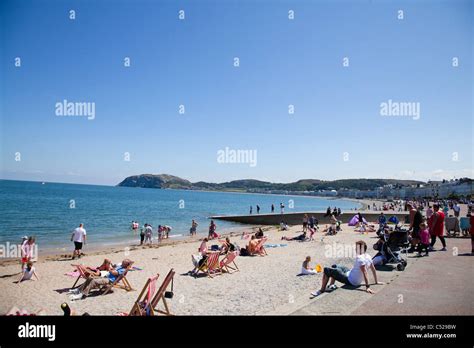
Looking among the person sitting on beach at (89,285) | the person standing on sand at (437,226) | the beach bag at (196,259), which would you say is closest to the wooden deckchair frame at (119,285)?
the person sitting on beach at (89,285)

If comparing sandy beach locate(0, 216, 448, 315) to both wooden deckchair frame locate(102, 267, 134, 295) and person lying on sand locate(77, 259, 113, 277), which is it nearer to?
wooden deckchair frame locate(102, 267, 134, 295)

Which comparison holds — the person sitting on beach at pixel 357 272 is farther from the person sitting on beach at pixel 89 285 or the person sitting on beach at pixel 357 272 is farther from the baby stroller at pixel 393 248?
the person sitting on beach at pixel 89 285

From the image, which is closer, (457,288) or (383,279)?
(457,288)

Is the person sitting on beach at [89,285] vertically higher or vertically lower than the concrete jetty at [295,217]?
higher

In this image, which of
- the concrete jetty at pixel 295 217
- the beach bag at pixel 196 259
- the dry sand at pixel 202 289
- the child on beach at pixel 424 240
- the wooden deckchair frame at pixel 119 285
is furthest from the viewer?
the concrete jetty at pixel 295 217

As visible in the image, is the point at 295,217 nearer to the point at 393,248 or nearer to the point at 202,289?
the point at 393,248

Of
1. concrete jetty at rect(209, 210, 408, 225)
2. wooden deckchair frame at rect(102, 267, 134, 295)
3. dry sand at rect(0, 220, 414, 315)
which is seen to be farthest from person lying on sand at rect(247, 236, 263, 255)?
concrete jetty at rect(209, 210, 408, 225)

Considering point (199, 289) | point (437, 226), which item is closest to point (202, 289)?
point (199, 289)

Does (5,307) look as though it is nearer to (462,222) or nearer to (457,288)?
(457,288)

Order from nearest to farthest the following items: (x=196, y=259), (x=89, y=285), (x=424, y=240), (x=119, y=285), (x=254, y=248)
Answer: (x=89, y=285) < (x=119, y=285) < (x=424, y=240) < (x=196, y=259) < (x=254, y=248)
